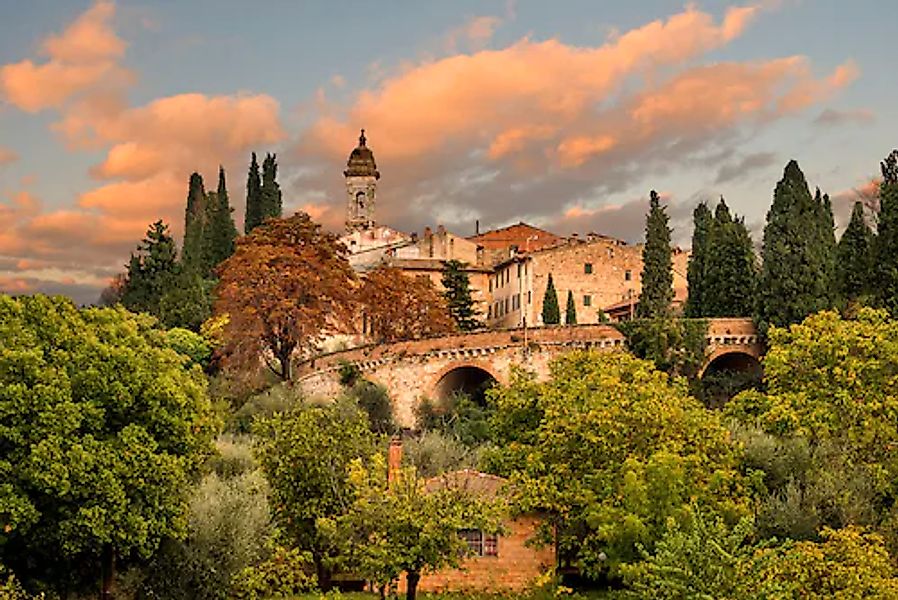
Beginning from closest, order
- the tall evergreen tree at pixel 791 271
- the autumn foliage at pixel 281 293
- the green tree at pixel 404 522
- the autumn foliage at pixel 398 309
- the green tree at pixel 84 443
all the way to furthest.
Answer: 1. the green tree at pixel 84 443
2. the green tree at pixel 404 522
3. the tall evergreen tree at pixel 791 271
4. the autumn foliage at pixel 281 293
5. the autumn foliage at pixel 398 309

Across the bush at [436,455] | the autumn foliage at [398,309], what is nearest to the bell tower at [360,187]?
the autumn foliage at [398,309]

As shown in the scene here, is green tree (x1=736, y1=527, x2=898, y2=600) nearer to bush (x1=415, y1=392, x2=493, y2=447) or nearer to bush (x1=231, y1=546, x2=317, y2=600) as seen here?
bush (x1=231, y1=546, x2=317, y2=600)

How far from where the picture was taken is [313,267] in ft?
192

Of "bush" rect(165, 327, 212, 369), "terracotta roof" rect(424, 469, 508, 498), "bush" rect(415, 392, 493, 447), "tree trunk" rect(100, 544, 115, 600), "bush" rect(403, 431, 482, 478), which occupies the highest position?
"bush" rect(165, 327, 212, 369)

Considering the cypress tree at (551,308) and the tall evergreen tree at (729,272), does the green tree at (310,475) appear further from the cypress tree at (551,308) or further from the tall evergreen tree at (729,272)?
the cypress tree at (551,308)

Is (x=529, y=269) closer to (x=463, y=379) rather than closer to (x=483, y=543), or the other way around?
(x=463, y=379)

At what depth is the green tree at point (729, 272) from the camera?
6231 cm

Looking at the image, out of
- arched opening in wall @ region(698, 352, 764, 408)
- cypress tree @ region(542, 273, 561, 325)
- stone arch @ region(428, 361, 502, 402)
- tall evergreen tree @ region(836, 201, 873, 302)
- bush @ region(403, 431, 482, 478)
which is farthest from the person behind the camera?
cypress tree @ region(542, 273, 561, 325)

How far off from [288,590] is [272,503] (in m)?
3.44

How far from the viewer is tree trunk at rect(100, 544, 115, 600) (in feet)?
93.1

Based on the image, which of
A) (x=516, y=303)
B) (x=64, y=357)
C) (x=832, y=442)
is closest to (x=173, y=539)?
(x=64, y=357)

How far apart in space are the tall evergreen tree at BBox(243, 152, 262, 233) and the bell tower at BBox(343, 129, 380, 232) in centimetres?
2134

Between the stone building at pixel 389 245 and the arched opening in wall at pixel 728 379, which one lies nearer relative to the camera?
the arched opening in wall at pixel 728 379

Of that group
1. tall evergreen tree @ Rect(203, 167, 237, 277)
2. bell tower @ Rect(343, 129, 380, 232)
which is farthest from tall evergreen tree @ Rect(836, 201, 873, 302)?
bell tower @ Rect(343, 129, 380, 232)
